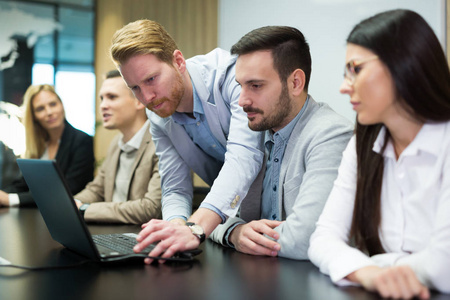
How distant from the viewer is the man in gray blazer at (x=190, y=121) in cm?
152

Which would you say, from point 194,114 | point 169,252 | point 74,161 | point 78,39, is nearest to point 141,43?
point 194,114

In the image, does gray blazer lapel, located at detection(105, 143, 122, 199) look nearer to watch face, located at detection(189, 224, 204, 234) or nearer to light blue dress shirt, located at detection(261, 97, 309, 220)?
light blue dress shirt, located at detection(261, 97, 309, 220)

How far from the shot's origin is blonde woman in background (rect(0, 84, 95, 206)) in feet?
11.1

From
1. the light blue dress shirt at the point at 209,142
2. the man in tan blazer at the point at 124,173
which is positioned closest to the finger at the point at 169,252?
the light blue dress shirt at the point at 209,142

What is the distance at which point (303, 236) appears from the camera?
1.29m

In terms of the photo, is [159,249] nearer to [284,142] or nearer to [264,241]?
[264,241]

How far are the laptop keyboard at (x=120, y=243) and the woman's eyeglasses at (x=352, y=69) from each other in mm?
623

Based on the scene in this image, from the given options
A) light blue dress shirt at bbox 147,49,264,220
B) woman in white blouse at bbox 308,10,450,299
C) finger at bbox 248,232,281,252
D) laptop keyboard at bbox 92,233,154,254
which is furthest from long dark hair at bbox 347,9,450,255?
laptop keyboard at bbox 92,233,154,254

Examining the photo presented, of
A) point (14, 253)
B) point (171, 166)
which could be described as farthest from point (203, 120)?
point (14, 253)

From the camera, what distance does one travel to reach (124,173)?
2.84 meters

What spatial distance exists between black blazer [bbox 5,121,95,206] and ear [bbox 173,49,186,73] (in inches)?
67.3

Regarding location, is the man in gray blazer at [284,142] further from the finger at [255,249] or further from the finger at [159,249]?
the finger at [159,249]

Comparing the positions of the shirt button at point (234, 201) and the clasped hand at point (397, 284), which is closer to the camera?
the clasped hand at point (397, 284)

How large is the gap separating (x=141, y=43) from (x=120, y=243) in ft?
2.39
